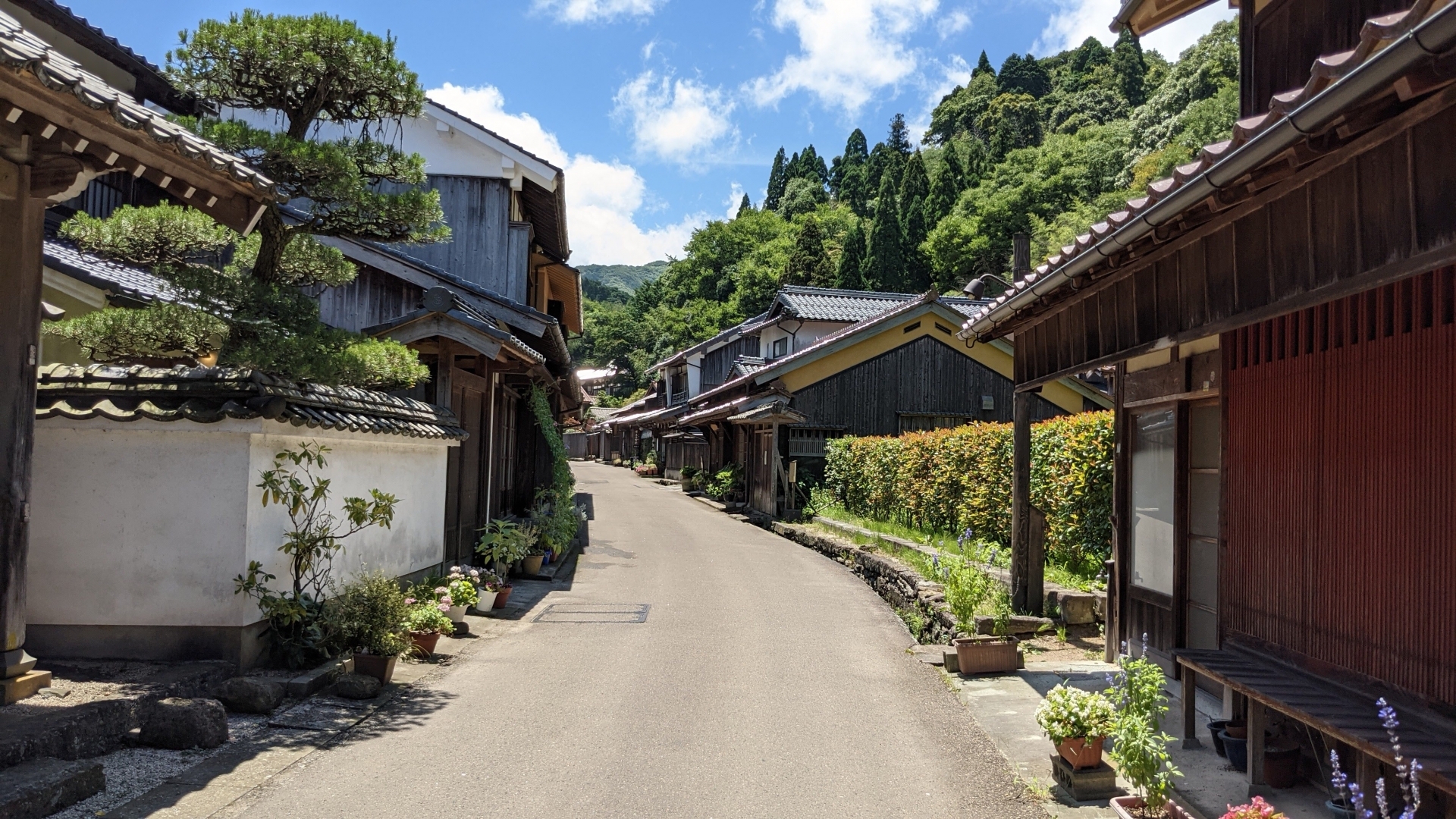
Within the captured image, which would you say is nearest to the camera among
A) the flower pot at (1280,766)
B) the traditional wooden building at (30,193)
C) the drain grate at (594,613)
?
the flower pot at (1280,766)

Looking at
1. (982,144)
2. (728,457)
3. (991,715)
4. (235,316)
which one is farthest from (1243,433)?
(982,144)

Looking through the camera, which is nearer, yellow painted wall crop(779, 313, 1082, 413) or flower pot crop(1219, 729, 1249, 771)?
flower pot crop(1219, 729, 1249, 771)

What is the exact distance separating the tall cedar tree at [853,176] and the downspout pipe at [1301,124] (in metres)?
69.3

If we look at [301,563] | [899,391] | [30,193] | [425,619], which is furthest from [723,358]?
[30,193]

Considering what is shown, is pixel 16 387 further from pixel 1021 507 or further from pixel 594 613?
pixel 1021 507

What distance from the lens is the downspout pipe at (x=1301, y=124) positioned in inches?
120

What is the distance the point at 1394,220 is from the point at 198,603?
7.98 metres

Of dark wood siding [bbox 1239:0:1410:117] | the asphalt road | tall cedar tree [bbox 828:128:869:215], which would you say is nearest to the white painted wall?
the asphalt road

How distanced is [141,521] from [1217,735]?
7964 millimetres

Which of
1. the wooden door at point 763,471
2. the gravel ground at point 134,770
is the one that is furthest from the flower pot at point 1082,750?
the wooden door at point 763,471

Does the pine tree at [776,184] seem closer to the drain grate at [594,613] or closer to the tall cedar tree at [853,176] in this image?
the tall cedar tree at [853,176]

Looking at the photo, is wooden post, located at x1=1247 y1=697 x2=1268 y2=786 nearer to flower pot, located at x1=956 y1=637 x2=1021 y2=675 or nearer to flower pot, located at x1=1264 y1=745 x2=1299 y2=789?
flower pot, located at x1=1264 y1=745 x2=1299 y2=789

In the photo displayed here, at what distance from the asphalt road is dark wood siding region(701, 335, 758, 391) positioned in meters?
30.1

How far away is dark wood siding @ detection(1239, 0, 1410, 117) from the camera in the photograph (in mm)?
6102
